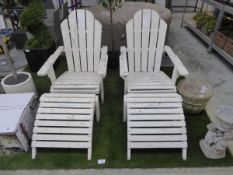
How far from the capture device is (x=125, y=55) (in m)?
2.13

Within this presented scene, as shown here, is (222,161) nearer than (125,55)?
Yes

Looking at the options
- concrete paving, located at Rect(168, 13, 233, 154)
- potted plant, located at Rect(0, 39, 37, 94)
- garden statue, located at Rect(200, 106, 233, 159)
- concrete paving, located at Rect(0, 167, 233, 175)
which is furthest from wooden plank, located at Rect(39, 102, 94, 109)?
concrete paving, located at Rect(168, 13, 233, 154)

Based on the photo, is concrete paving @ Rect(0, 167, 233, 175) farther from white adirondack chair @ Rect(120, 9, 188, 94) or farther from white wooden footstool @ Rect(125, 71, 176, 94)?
white adirondack chair @ Rect(120, 9, 188, 94)

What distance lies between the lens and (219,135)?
156cm

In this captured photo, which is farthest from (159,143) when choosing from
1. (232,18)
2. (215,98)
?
(232,18)

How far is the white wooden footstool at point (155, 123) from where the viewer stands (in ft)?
5.43

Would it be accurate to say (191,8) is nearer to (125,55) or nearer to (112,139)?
(125,55)

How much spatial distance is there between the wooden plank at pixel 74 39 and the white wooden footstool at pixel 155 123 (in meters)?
0.89

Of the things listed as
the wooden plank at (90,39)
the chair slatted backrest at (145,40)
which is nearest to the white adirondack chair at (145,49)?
the chair slatted backrest at (145,40)

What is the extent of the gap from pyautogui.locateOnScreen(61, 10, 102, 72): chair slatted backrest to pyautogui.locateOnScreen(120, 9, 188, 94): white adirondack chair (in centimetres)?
36

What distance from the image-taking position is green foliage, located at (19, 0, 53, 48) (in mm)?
2414

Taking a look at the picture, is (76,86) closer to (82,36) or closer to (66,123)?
→ (66,123)

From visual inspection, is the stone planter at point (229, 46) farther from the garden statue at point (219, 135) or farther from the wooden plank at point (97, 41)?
the wooden plank at point (97, 41)

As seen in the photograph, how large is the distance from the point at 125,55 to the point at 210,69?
1632 millimetres
